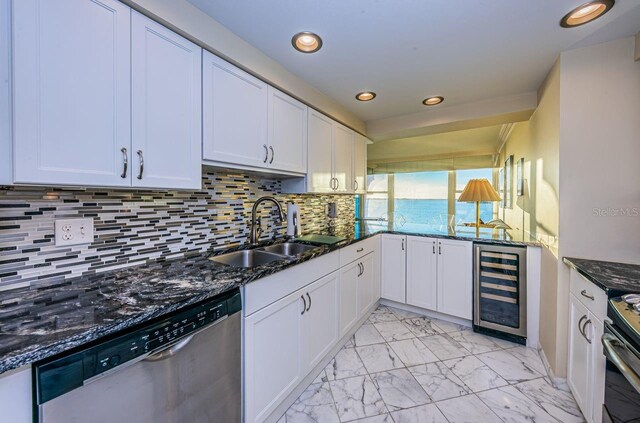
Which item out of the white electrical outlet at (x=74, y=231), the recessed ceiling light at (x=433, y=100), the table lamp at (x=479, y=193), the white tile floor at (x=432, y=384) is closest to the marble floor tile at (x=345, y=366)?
the white tile floor at (x=432, y=384)

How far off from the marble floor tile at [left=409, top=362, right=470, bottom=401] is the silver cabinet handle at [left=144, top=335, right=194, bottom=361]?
1.56 metres

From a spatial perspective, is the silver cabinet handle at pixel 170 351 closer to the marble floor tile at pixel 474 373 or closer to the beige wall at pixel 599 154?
the marble floor tile at pixel 474 373

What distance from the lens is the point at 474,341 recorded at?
7.72 ft

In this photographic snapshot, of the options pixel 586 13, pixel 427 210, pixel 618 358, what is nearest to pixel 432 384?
pixel 618 358

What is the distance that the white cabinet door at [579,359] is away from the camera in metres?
1.39

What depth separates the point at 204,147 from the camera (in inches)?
56.8

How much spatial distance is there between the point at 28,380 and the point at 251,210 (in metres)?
1.56

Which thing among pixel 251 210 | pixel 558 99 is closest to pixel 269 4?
pixel 251 210

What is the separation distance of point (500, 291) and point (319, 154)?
2.06m

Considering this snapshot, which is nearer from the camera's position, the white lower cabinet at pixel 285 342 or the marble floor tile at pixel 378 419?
the white lower cabinet at pixel 285 342

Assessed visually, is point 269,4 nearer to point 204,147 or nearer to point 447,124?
point 204,147

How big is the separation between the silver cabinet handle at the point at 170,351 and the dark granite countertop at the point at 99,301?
134 millimetres

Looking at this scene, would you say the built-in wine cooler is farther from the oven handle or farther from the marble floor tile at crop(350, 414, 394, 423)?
the marble floor tile at crop(350, 414, 394, 423)

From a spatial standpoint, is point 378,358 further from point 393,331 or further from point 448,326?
point 448,326
